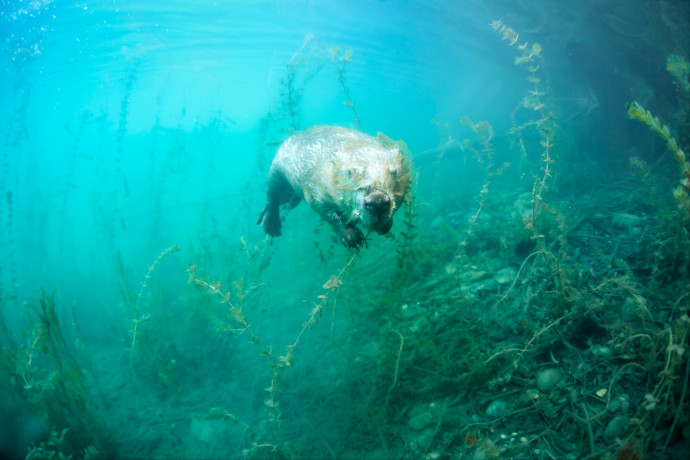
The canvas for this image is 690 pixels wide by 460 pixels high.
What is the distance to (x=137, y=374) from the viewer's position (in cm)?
593

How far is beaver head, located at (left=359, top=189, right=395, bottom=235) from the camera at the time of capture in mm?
1911

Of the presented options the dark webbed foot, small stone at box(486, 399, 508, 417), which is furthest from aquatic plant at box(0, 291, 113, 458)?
small stone at box(486, 399, 508, 417)

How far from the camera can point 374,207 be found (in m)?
1.92

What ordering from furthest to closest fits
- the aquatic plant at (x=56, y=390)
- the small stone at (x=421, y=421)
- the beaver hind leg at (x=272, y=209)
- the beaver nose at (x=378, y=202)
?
the beaver hind leg at (x=272, y=209), the aquatic plant at (x=56, y=390), the small stone at (x=421, y=421), the beaver nose at (x=378, y=202)

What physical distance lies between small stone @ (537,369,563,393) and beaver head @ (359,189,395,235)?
223cm

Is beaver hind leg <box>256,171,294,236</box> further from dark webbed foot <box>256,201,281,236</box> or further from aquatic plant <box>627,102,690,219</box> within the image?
aquatic plant <box>627,102,690,219</box>

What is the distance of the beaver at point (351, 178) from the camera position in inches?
80.5

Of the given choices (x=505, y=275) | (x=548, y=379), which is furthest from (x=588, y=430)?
(x=505, y=275)

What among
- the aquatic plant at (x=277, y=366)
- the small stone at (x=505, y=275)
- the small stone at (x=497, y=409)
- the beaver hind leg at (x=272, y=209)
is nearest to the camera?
the aquatic plant at (x=277, y=366)

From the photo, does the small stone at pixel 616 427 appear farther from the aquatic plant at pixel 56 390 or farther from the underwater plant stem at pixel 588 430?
the aquatic plant at pixel 56 390

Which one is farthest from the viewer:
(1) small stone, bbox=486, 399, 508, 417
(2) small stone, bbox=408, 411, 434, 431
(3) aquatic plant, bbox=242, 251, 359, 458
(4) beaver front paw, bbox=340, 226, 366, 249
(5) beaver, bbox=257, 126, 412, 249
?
(2) small stone, bbox=408, 411, 434, 431

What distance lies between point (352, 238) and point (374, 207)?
588mm

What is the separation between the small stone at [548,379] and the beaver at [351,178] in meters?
2.09

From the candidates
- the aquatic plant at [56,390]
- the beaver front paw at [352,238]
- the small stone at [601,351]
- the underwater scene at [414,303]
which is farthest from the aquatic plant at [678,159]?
the aquatic plant at [56,390]
